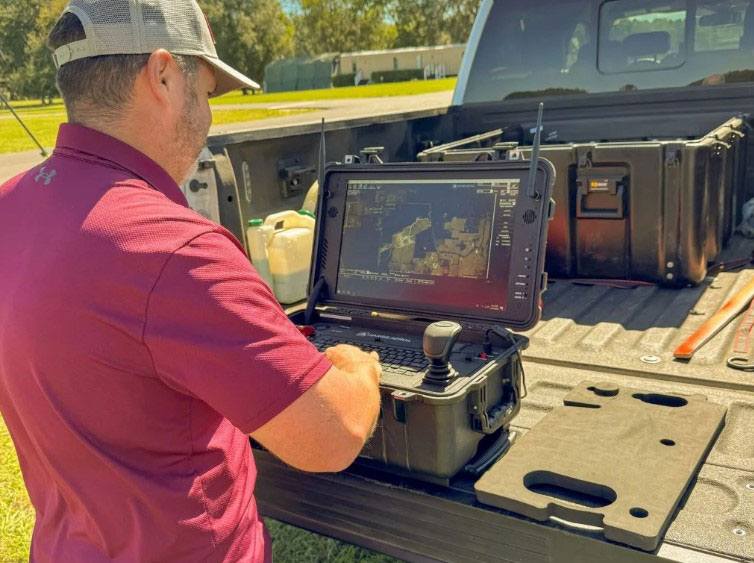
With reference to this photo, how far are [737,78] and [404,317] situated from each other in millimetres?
3027

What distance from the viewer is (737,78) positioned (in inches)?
172

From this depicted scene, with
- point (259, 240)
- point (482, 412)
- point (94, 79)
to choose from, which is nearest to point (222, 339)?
point (94, 79)

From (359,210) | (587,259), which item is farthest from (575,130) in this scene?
(359,210)

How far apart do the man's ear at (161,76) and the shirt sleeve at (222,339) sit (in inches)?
13.0

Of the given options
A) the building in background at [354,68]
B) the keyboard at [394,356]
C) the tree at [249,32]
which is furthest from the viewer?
the building in background at [354,68]

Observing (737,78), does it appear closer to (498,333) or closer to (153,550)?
(498,333)

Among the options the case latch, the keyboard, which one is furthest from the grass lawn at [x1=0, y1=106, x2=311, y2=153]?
the case latch

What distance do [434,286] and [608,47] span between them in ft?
10.2

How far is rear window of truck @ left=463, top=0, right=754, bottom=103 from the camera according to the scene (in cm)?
444

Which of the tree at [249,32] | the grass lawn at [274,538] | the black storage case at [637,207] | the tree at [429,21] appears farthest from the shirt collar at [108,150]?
the tree at [429,21]

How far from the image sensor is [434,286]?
2275 mm

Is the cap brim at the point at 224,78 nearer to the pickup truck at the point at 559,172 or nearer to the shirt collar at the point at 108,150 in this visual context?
the shirt collar at the point at 108,150

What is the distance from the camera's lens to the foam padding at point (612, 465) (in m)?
1.65

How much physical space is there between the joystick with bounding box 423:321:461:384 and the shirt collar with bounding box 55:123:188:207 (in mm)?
715
